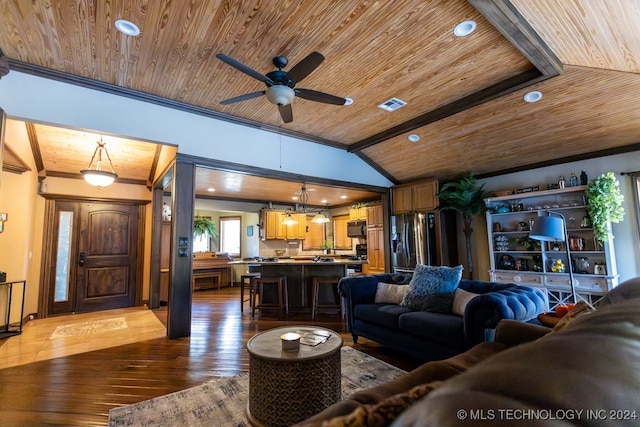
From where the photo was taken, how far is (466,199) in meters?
5.41

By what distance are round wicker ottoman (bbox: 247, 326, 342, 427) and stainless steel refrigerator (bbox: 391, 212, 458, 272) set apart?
14.4ft

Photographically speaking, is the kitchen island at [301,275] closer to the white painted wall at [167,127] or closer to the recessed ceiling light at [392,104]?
the white painted wall at [167,127]

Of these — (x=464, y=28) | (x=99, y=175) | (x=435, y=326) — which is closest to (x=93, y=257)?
(x=99, y=175)

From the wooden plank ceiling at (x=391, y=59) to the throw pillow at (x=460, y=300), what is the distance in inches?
96.8

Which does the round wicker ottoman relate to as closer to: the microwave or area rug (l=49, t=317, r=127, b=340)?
area rug (l=49, t=317, r=127, b=340)

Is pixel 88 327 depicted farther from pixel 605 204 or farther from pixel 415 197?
pixel 605 204

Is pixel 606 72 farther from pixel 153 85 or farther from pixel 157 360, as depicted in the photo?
pixel 157 360

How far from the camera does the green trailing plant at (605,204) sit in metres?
4.04

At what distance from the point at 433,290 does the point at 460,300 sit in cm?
28

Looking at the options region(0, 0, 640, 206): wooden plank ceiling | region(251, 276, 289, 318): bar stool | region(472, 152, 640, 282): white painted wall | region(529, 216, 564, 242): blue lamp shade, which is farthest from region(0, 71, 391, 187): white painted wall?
region(529, 216, 564, 242): blue lamp shade

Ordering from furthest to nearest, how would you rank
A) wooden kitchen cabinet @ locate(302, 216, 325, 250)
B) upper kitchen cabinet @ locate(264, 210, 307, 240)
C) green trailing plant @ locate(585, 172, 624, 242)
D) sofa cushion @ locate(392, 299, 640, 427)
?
1. wooden kitchen cabinet @ locate(302, 216, 325, 250)
2. upper kitchen cabinet @ locate(264, 210, 307, 240)
3. green trailing plant @ locate(585, 172, 624, 242)
4. sofa cushion @ locate(392, 299, 640, 427)

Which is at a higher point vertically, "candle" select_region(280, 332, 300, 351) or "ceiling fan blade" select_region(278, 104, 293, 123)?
"ceiling fan blade" select_region(278, 104, 293, 123)

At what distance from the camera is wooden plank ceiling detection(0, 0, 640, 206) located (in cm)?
247

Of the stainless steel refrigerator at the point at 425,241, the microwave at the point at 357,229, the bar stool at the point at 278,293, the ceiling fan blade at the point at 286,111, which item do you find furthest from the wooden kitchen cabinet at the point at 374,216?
the ceiling fan blade at the point at 286,111
